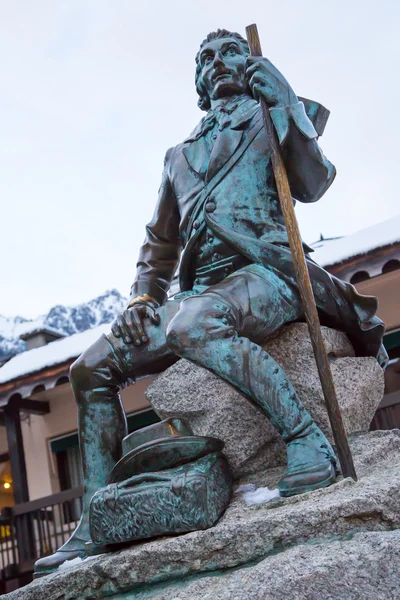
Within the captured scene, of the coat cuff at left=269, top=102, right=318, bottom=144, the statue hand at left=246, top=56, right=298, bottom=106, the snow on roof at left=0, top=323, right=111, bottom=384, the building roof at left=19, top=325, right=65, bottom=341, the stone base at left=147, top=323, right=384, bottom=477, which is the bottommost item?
the stone base at left=147, top=323, right=384, bottom=477

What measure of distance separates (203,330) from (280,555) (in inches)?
33.1

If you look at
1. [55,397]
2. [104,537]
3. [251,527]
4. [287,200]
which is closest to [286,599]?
[251,527]

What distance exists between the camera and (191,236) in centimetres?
332

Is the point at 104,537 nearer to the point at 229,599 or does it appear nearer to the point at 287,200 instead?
the point at 229,599

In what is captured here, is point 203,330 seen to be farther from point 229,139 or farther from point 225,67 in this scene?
point 225,67

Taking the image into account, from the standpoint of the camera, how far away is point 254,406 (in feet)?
9.48

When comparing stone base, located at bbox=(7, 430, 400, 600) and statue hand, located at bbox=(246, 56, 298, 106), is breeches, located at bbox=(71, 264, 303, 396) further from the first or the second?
statue hand, located at bbox=(246, 56, 298, 106)

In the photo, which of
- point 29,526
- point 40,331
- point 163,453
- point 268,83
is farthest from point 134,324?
point 40,331

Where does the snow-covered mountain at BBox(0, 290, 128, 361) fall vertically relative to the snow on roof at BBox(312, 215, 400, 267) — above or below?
above

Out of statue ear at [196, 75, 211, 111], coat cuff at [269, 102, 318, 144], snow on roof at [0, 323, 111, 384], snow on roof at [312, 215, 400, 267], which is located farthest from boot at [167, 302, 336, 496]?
snow on roof at [0, 323, 111, 384]

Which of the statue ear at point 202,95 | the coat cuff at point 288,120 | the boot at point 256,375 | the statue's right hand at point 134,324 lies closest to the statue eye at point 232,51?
the statue ear at point 202,95

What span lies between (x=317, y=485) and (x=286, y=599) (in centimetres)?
50

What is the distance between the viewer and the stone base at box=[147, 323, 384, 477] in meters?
2.95

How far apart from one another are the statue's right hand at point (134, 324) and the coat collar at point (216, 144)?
66 centimetres
